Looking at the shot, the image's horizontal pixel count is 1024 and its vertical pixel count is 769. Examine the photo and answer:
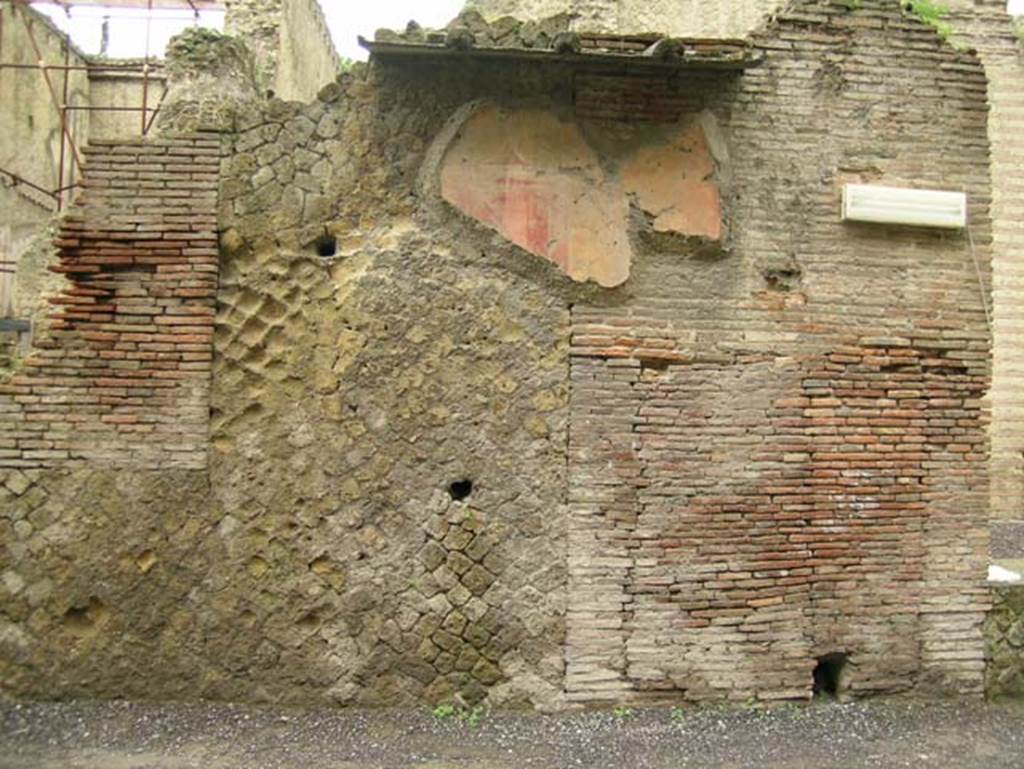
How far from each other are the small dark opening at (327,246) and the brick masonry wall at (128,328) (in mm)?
539

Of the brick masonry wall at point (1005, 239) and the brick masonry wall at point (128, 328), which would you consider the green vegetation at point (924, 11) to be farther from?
the brick masonry wall at point (1005, 239)

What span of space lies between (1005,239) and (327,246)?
8.45 meters

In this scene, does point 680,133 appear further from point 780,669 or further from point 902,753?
point 902,753

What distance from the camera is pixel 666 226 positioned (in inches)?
184

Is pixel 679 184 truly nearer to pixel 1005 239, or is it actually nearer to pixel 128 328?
pixel 128 328

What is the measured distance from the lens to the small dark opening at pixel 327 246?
461 cm

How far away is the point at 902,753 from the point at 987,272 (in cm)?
266

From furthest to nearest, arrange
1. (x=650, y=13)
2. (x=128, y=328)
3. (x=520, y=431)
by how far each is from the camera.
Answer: (x=650, y=13) < (x=520, y=431) < (x=128, y=328)

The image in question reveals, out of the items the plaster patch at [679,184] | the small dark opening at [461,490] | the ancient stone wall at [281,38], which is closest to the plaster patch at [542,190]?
the plaster patch at [679,184]

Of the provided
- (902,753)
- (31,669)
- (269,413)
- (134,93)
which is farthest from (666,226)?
(134,93)

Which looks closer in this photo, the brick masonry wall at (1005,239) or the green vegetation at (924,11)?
the green vegetation at (924,11)

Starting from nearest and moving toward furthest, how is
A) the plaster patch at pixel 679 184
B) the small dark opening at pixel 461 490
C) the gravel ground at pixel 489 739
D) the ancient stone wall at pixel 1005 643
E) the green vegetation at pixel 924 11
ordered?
→ the gravel ground at pixel 489 739
the small dark opening at pixel 461 490
the plaster patch at pixel 679 184
the ancient stone wall at pixel 1005 643
the green vegetation at pixel 924 11

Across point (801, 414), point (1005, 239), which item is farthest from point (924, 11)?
point (1005, 239)

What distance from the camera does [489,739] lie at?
422 centimetres
